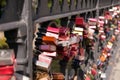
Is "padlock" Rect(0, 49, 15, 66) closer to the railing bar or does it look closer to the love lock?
the love lock

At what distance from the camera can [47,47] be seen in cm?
664

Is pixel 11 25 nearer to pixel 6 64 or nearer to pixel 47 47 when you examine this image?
pixel 6 64

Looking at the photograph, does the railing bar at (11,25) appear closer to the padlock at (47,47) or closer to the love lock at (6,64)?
the love lock at (6,64)

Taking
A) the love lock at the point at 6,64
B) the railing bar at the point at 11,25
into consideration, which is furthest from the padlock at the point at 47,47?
the love lock at the point at 6,64

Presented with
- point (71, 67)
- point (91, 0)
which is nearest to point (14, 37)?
point (71, 67)

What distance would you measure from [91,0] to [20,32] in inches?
434

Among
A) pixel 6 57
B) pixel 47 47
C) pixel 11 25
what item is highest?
pixel 11 25

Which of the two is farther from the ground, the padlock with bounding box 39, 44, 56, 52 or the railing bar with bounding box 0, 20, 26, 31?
the railing bar with bounding box 0, 20, 26, 31

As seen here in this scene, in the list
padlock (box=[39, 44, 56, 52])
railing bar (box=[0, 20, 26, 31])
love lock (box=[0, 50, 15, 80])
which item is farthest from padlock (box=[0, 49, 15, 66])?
padlock (box=[39, 44, 56, 52])

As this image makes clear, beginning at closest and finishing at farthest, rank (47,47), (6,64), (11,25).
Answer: (6,64), (11,25), (47,47)

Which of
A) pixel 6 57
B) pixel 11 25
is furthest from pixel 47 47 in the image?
pixel 6 57

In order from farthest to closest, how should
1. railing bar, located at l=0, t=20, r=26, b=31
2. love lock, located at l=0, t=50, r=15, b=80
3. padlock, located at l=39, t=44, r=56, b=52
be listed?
padlock, located at l=39, t=44, r=56, b=52
railing bar, located at l=0, t=20, r=26, b=31
love lock, located at l=0, t=50, r=15, b=80


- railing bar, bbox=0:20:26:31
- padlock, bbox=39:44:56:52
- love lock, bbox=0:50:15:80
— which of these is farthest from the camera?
padlock, bbox=39:44:56:52

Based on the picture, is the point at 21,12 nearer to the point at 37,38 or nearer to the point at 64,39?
the point at 37,38
